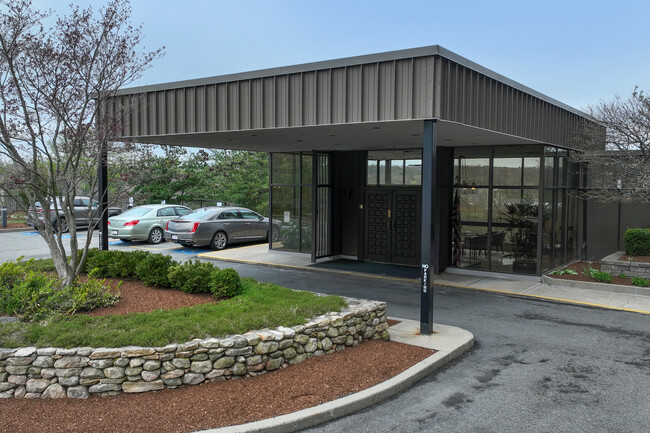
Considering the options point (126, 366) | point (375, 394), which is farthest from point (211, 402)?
point (375, 394)

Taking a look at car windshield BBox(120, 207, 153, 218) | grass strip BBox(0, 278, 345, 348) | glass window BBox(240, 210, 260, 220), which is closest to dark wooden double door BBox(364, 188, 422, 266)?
glass window BBox(240, 210, 260, 220)

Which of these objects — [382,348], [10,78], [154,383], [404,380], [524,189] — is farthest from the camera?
[524,189]

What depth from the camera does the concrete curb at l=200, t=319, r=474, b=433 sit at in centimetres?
458

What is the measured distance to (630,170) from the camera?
1359 centimetres

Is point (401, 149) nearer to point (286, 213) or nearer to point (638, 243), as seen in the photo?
point (286, 213)

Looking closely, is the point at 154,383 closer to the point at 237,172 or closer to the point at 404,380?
the point at 404,380

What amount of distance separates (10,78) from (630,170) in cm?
1383

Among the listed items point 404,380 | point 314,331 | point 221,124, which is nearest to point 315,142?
point 221,124

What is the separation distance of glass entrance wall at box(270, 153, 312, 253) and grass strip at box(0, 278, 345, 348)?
8.58 meters

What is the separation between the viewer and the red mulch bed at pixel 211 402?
454 centimetres

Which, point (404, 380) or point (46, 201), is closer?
point (404, 380)

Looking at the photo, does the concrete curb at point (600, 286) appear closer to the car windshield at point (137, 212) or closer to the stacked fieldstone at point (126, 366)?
the stacked fieldstone at point (126, 366)

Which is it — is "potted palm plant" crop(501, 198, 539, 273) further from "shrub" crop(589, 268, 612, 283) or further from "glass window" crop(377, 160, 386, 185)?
"glass window" crop(377, 160, 386, 185)

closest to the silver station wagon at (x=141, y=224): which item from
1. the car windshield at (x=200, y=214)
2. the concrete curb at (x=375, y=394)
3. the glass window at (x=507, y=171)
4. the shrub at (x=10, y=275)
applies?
the car windshield at (x=200, y=214)
